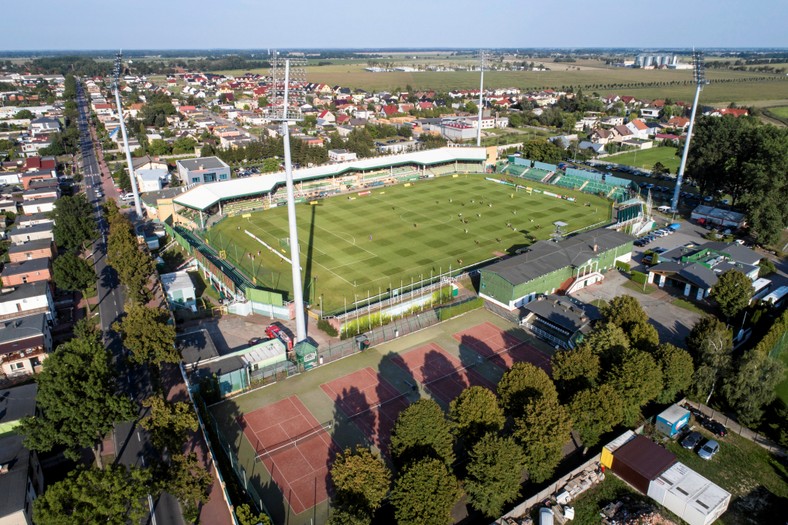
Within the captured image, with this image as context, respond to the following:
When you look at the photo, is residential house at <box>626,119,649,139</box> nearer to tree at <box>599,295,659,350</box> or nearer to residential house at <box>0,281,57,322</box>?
tree at <box>599,295,659,350</box>

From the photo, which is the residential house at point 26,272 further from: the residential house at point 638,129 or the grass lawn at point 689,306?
the residential house at point 638,129

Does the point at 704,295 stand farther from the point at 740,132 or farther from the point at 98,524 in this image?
the point at 98,524

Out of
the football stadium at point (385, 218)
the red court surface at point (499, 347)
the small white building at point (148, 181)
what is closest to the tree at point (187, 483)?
the football stadium at point (385, 218)

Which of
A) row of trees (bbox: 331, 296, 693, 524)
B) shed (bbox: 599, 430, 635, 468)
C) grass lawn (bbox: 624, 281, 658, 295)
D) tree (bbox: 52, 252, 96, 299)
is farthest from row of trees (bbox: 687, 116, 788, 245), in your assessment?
tree (bbox: 52, 252, 96, 299)

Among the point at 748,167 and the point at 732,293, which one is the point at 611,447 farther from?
the point at 748,167

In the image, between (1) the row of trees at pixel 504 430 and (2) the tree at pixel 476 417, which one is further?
(2) the tree at pixel 476 417

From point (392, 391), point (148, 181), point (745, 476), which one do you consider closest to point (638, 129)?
point (148, 181)
